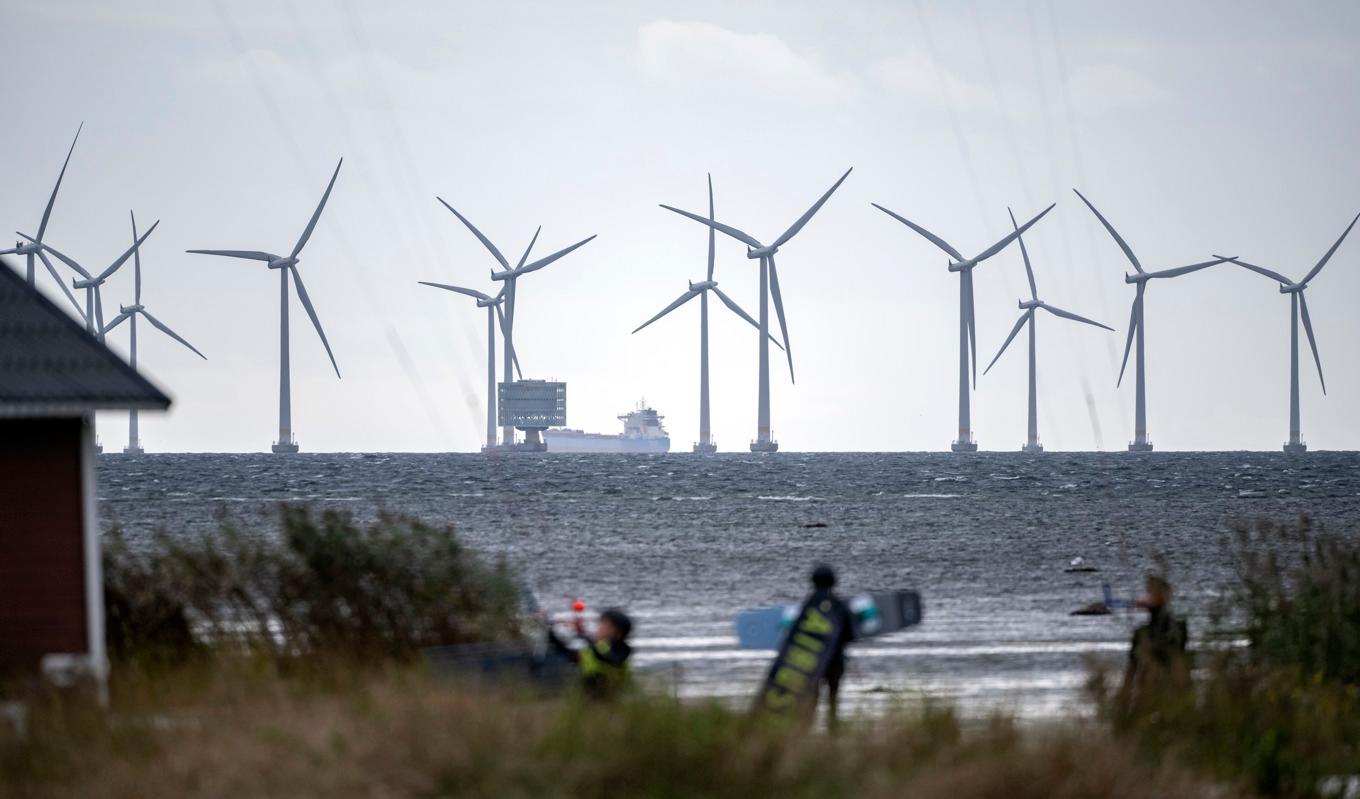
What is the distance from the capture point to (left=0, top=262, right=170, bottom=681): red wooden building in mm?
13086

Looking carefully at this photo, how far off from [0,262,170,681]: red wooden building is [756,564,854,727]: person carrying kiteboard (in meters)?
5.59

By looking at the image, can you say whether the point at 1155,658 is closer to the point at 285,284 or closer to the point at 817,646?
the point at 817,646

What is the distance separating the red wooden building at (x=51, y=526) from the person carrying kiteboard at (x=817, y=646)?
18.3 ft

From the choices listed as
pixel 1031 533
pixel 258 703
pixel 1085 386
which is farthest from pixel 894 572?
pixel 258 703

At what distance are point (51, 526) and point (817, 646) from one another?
254 inches

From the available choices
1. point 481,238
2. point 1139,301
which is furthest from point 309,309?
point 1139,301

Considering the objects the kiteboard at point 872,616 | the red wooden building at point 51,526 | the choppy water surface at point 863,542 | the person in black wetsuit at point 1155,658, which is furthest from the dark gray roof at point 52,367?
the person in black wetsuit at point 1155,658

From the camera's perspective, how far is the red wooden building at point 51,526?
13086 mm

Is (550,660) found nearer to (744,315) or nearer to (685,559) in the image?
(685,559)

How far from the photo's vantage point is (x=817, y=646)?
13.3 m

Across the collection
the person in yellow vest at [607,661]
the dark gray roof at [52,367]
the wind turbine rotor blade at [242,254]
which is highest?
the wind turbine rotor blade at [242,254]

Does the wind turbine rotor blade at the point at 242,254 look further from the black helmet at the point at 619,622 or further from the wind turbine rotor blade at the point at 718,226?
the black helmet at the point at 619,622

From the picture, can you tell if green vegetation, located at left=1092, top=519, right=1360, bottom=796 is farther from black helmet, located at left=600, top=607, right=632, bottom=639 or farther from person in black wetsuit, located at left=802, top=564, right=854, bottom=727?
black helmet, located at left=600, top=607, right=632, bottom=639

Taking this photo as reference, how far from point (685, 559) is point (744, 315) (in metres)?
99.8
